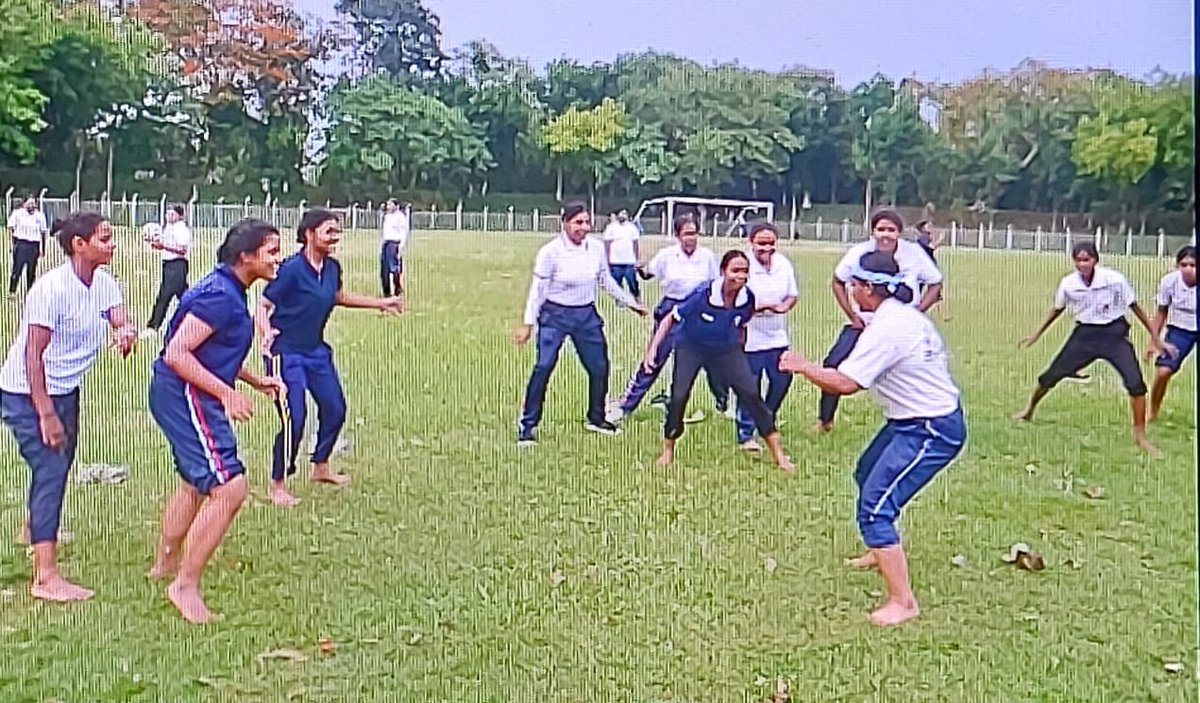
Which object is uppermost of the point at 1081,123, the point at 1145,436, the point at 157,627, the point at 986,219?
the point at 1081,123

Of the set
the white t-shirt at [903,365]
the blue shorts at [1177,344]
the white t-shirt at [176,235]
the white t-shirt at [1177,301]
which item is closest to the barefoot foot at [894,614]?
the white t-shirt at [903,365]

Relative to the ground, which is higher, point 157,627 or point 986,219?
point 986,219

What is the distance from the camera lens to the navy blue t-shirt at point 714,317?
3512mm

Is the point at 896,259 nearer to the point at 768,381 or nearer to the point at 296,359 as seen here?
the point at 768,381

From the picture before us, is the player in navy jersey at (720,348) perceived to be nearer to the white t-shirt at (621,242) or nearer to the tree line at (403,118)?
the white t-shirt at (621,242)

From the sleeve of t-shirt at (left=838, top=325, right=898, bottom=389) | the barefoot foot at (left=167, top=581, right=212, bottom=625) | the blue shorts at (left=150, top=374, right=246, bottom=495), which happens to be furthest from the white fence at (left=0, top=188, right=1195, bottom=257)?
the barefoot foot at (left=167, top=581, right=212, bottom=625)

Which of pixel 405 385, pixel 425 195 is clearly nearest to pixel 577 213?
pixel 425 195

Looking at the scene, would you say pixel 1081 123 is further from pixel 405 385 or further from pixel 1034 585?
pixel 405 385

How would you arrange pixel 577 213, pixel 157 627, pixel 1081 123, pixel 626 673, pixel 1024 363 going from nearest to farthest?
pixel 626 673
pixel 157 627
pixel 1081 123
pixel 577 213
pixel 1024 363

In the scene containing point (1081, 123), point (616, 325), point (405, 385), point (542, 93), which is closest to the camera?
point (1081, 123)

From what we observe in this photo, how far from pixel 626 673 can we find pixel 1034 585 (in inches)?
37.6

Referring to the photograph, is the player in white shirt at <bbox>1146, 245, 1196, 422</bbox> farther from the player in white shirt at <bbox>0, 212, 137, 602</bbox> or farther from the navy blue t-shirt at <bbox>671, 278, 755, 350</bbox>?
the player in white shirt at <bbox>0, 212, 137, 602</bbox>

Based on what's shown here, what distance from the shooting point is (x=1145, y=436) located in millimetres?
3592

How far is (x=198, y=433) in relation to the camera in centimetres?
239
